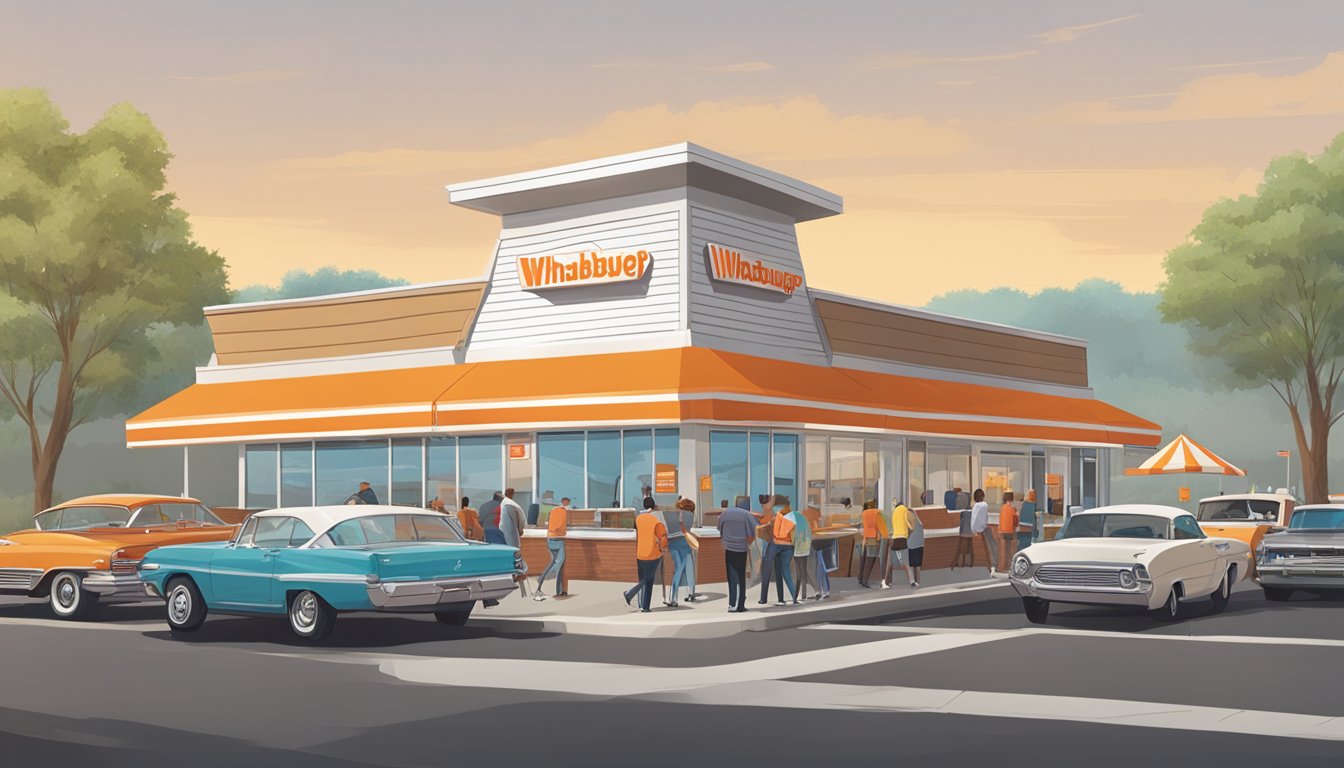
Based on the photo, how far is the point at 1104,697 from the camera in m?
12.0

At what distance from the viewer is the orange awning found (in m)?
24.2

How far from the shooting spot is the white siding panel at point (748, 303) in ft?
86.3

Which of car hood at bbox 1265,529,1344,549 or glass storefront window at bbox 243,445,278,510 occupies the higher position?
glass storefront window at bbox 243,445,278,510

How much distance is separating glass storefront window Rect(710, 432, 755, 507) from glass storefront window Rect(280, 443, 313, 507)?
10075mm

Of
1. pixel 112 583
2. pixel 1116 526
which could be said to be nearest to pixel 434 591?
pixel 112 583

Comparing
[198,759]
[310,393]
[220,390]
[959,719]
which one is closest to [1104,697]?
[959,719]

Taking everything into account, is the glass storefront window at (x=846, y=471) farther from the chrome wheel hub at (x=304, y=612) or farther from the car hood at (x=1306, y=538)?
the chrome wheel hub at (x=304, y=612)

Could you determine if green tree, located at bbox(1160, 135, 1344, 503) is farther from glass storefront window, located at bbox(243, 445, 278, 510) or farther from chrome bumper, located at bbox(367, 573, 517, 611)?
chrome bumper, located at bbox(367, 573, 517, 611)

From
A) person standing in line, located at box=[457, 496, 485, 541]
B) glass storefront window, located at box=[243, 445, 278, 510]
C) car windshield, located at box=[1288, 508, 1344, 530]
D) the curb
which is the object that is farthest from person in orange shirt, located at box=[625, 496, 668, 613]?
glass storefront window, located at box=[243, 445, 278, 510]

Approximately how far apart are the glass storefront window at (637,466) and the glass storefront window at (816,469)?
4.12 meters

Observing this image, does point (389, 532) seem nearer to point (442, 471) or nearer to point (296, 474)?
point (442, 471)

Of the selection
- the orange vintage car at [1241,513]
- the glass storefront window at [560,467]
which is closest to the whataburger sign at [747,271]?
the glass storefront window at [560,467]

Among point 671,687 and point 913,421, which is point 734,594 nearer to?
point 671,687

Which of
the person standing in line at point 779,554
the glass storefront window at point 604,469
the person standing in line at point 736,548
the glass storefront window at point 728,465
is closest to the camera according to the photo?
the person standing in line at point 736,548
